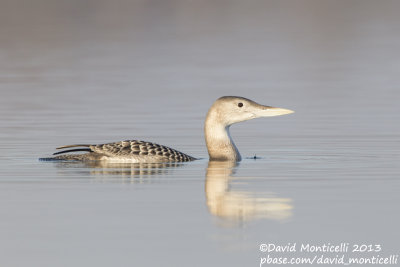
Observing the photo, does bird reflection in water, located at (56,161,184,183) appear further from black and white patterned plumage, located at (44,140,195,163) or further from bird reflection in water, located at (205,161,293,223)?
bird reflection in water, located at (205,161,293,223)

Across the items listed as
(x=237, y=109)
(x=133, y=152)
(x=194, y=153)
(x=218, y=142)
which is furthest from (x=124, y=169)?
(x=194, y=153)

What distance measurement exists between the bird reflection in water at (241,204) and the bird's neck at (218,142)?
207cm

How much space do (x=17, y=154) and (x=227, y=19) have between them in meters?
44.3

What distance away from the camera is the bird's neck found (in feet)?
51.4

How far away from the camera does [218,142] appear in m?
15.7

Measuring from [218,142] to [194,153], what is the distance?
992 mm

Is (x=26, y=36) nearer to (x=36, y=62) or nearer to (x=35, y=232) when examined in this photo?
(x=36, y=62)

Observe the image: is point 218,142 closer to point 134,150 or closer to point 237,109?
point 237,109

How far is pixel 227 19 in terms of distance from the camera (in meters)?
60.1

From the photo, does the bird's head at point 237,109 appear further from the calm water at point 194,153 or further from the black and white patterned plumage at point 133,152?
the black and white patterned plumage at point 133,152

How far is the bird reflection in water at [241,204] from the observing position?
37.1 ft

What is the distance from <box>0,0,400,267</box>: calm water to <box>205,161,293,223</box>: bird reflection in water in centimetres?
2

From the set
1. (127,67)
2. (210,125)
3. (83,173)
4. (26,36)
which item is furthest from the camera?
(26,36)

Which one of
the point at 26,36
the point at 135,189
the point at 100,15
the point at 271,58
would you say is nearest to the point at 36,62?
the point at 271,58
